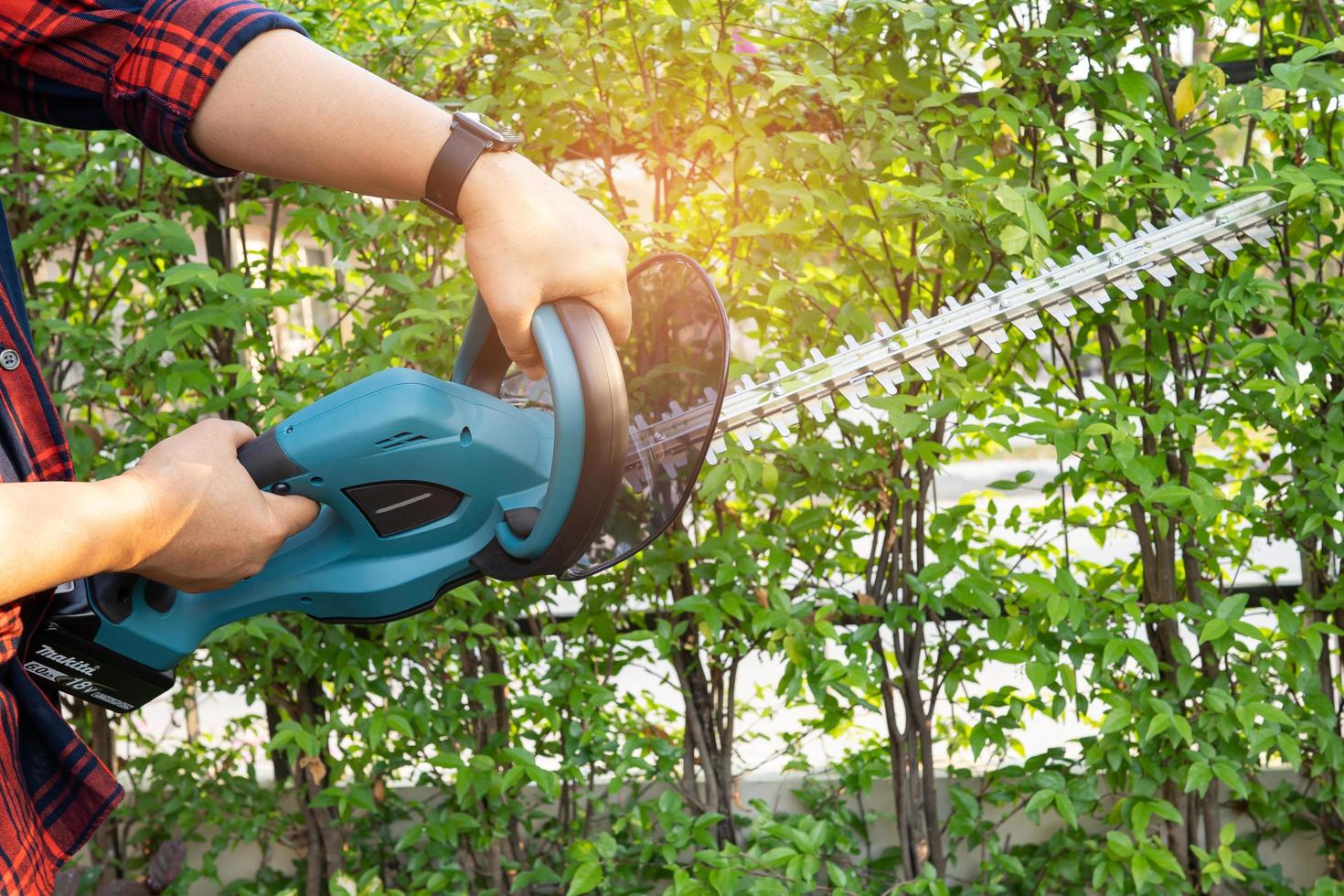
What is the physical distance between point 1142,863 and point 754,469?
42.1 inches

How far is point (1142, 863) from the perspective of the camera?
6.87 ft

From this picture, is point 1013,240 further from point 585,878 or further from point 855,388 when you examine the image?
point 585,878

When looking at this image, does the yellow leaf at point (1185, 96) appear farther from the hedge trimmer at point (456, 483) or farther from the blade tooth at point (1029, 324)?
the hedge trimmer at point (456, 483)

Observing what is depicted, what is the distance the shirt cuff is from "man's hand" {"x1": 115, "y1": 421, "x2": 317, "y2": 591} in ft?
0.93

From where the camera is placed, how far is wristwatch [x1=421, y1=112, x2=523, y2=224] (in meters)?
1.01

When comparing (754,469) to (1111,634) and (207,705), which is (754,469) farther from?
(207,705)

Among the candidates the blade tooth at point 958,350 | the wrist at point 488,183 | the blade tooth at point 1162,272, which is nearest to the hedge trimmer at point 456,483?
the wrist at point 488,183

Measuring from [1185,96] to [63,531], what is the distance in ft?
6.44

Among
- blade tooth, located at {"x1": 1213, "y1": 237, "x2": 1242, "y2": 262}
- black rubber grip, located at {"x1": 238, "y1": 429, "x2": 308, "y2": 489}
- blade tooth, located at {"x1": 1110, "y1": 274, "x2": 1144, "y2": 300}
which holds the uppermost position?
blade tooth, located at {"x1": 1213, "y1": 237, "x2": 1242, "y2": 262}

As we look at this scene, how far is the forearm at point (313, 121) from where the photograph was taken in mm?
988

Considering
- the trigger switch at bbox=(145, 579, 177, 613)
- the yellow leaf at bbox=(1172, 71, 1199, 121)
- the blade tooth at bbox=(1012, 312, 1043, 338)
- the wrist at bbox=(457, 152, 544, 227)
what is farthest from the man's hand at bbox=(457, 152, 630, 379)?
the yellow leaf at bbox=(1172, 71, 1199, 121)

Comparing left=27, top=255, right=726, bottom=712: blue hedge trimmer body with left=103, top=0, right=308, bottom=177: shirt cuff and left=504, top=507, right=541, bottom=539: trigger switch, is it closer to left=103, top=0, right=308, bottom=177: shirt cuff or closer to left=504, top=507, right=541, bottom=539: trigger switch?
left=504, top=507, right=541, bottom=539: trigger switch

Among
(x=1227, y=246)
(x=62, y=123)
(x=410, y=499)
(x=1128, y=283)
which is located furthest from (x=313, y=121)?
(x=1227, y=246)

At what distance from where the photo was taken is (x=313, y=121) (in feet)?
3.24
